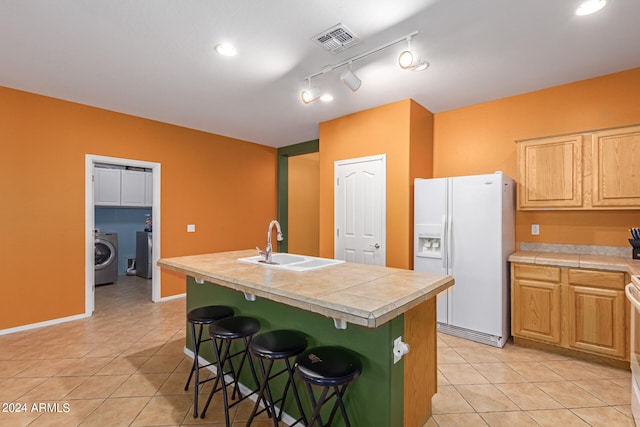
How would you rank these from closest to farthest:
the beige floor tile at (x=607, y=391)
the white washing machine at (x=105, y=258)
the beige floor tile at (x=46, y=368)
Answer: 1. the beige floor tile at (x=607, y=391)
2. the beige floor tile at (x=46, y=368)
3. the white washing machine at (x=105, y=258)

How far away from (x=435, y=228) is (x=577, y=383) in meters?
1.65

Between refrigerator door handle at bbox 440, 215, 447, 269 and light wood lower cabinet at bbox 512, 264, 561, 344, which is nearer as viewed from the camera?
light wood lower cabinet at bbox 512, 264, 561, 344

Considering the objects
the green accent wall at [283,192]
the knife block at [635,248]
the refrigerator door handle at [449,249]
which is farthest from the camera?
the green accent wall at [283,192]

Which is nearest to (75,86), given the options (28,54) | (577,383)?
(28,54)

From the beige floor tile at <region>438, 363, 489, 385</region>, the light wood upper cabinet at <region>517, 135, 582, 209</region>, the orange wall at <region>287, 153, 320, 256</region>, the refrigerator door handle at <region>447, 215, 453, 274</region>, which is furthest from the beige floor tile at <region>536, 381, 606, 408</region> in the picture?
the orange wall at <region>287, 153, 320, 256</region>

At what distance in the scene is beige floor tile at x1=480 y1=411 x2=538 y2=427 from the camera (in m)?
1.86

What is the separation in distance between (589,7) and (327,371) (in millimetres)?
2719

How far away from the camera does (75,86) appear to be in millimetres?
3156

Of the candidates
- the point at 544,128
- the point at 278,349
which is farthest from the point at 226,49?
the point at 544,128

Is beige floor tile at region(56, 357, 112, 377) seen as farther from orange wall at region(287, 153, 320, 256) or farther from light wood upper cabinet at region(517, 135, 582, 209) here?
light wood upper cabinet at region(517, 135, 582, 209)

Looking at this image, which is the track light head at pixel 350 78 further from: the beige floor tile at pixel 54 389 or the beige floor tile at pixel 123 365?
the beige floor tile at pixel 54 389

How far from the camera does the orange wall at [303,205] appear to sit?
6.25m

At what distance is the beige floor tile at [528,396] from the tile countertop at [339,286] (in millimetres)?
1133

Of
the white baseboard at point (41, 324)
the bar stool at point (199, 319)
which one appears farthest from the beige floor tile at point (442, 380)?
the white baseboard at point (41, 324)
